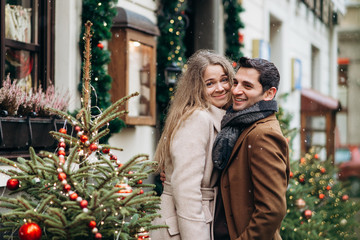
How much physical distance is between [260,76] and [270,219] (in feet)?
2.57

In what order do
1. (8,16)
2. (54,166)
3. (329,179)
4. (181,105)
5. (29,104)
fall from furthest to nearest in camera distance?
(329,179) < (8,16) < (29,104) < (181,105) < (54,166)

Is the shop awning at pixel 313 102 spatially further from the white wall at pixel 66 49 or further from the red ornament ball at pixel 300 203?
the white wall at pixel 66 49

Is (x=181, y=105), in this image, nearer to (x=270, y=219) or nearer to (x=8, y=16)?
(x=270, y=219)

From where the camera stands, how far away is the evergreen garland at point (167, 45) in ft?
22.6

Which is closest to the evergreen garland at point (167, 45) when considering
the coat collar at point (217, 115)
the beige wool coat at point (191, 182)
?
the coat collar at point (217, 115)

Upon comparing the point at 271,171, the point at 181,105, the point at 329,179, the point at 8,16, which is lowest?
the point at 329,179

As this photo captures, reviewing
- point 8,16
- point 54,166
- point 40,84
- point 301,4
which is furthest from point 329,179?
point 301,4

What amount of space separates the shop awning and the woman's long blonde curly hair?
A: 10120mm

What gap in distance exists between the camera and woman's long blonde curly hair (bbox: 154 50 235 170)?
3.38 m

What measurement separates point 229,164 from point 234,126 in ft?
0.72

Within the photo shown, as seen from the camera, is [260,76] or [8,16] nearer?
[260,76]

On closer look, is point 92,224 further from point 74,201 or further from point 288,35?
point 288,35

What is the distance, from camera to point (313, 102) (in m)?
13.9

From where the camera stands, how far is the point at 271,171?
2975 mm
